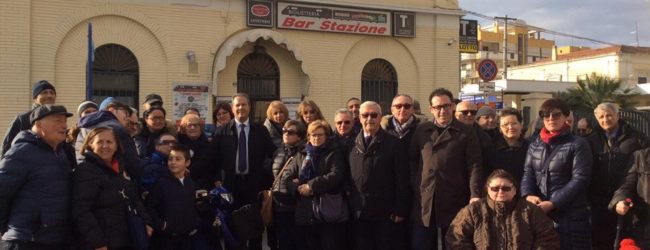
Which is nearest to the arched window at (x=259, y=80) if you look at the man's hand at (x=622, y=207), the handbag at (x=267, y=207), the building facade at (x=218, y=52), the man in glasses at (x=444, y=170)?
the building facade at (x=218, y=52)

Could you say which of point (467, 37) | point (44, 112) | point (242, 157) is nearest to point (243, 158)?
point (242, 157)

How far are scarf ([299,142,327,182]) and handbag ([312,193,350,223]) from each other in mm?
237

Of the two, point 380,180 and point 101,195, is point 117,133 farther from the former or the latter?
point 380,180

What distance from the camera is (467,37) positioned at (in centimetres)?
1964

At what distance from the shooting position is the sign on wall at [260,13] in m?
16.2

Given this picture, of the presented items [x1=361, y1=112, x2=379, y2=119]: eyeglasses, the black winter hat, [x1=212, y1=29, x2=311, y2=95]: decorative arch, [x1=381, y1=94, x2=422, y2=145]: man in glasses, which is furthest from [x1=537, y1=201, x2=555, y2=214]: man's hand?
[x1=212, y1=29, x2=311, y2=95]: decorative arch

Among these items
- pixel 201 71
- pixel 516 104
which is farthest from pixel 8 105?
pixel 516 104

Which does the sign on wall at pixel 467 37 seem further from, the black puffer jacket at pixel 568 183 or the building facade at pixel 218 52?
the black puffer jacket at pixel 568 183

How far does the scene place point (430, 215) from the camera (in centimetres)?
600

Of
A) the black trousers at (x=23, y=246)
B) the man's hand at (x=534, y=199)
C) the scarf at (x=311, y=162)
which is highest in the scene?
the scarf at (x=311, y=162)

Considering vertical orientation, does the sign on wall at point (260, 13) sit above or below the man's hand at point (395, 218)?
above

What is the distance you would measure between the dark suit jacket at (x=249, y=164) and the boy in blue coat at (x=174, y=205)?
903mm

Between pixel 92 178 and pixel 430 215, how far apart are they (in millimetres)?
3075

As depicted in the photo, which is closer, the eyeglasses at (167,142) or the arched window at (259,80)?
the eyeglasses at (167,142)
